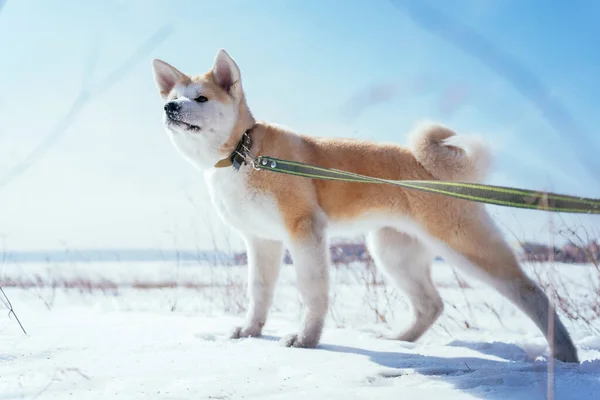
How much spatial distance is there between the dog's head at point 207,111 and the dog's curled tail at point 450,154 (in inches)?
46.5

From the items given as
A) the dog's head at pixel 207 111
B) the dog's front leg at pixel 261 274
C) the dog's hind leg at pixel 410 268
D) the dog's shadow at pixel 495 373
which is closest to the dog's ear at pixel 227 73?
the dog's head at pixel 207 111

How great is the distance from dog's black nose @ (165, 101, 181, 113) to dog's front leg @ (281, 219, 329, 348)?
1.02 metres

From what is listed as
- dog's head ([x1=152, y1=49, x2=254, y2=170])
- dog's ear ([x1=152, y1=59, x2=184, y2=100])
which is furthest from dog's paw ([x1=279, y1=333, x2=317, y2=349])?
dog's ear ([x1=152, y1=59, x2=184, y2=100])

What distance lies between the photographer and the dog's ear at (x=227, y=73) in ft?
10.5

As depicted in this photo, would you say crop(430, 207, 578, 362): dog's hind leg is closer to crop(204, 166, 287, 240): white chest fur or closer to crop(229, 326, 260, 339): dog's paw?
crop(204, 166, 287, 240): white chest fur

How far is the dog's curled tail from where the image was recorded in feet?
10.5

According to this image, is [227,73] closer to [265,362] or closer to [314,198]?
[314,198]

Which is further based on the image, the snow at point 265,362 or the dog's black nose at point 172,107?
the dog's black nose at point 172,107

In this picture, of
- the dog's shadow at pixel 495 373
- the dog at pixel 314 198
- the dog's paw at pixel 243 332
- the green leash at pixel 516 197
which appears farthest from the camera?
the dog's paw at pixel 243 332

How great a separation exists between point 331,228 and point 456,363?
3.98 feet

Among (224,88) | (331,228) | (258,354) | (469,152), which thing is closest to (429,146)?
(469,152)

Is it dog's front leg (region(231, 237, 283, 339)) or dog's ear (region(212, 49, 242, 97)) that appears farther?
dog's front leg (region(231, 237, 283, 339))

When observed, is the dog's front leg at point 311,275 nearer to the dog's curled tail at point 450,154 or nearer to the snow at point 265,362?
the snow at point 265,362

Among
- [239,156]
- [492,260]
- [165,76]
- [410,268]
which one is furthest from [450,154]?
[165,76]
